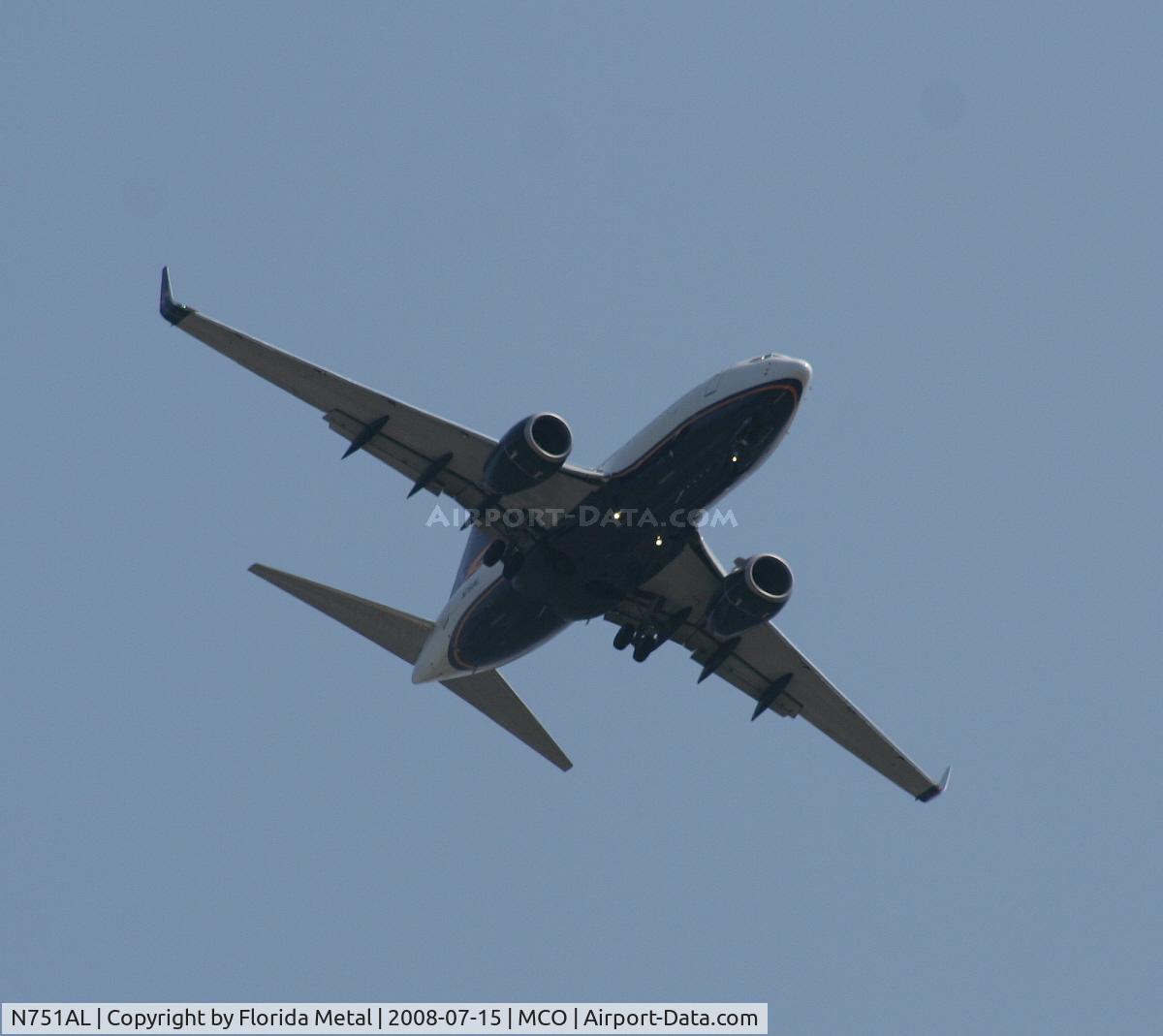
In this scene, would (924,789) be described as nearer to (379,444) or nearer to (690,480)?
(690,480)

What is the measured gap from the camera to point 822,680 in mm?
48812

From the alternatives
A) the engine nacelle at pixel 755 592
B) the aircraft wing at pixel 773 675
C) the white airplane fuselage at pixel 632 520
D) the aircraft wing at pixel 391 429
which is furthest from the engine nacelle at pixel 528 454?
the aircraft wing at pixel 773 675

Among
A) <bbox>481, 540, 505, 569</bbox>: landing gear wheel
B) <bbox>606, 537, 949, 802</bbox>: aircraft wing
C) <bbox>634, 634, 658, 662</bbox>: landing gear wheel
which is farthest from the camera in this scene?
<bbox>634, 634, 658, 662</bbox>: landing gear wheel

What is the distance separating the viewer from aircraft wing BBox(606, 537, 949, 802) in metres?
46.7

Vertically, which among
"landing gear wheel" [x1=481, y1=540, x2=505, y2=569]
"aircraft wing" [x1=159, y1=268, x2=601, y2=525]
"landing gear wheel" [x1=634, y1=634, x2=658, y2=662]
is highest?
"aircraft wing" [x1=159, y1=268, x2=601, y2=525]

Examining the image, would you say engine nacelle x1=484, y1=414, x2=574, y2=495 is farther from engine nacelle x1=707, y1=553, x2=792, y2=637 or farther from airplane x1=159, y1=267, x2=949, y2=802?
engine nacelle x1=707, y1=553, x2=792, y2=637

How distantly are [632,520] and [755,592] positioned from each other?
3.70m

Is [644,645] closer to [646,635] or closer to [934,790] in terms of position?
[646,635]

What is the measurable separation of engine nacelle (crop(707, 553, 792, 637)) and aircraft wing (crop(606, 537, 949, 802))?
2297mm

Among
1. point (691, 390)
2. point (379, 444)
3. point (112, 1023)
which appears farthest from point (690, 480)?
point (112, 1023)

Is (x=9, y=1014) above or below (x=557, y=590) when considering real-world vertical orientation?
below

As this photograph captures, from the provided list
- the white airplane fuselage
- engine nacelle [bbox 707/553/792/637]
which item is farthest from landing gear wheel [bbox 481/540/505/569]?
engine nacelle [bbox 707/553/792/637]

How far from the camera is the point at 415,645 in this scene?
48875 mm

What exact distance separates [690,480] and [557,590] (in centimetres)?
465
